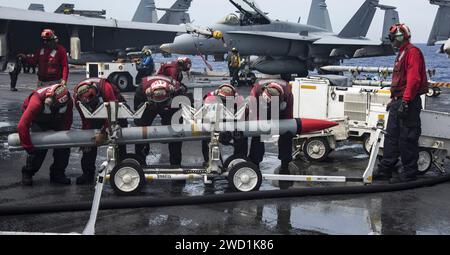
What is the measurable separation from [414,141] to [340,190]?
62.6 inches

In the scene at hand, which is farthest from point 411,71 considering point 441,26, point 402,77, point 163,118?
point 441,26

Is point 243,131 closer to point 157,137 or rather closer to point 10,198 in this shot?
point 157,137

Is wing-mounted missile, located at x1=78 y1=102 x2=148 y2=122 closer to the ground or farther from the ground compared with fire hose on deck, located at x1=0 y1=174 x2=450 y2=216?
farther from the ground

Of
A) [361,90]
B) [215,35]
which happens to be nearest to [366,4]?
[215,35]

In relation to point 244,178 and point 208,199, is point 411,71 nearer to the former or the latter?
point 244,178

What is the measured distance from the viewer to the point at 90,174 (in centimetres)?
826

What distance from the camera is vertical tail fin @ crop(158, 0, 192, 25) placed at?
1869 inches

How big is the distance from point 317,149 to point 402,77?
2251mm

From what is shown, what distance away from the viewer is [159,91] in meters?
7.99

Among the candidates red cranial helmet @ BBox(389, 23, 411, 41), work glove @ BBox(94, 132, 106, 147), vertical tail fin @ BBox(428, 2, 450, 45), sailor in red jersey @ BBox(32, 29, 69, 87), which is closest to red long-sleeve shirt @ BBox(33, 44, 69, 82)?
sailor in red jersey @ BBox(32, 29, 69, 87)

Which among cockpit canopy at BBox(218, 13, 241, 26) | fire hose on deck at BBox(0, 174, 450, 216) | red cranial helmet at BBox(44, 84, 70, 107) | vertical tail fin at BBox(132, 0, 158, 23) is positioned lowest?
fire hose on deck at BBox(0, 174, 450, 216)

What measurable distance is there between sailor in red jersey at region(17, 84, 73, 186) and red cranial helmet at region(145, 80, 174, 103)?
47.7 inches

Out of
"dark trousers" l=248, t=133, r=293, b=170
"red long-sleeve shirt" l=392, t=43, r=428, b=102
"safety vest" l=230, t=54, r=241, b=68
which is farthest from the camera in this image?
"safety vest" l=230, t=54, r=241, b=68

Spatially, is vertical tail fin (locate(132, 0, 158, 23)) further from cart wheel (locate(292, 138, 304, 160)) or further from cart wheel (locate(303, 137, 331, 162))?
cart wheel (locate(303, 137, 331, 162))
